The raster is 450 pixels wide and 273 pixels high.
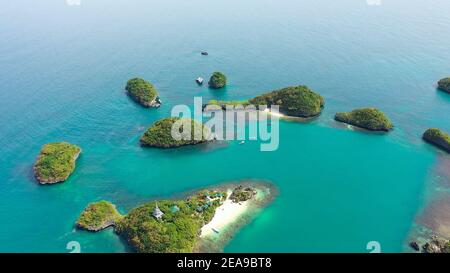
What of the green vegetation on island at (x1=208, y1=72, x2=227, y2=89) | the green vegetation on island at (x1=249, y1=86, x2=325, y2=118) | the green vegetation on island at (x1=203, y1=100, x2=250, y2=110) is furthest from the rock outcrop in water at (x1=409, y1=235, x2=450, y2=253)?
the green vegetation on island at (x1=208, y1=72, x2=227, y2=89)

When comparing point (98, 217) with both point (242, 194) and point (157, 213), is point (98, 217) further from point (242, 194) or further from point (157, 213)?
point (242, 194)

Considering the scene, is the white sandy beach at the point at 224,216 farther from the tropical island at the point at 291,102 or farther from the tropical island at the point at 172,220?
the tropical island at the point at 291,102

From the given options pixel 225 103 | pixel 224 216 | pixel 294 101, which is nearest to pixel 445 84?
pixel 294 101

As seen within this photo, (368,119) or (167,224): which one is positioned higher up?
(368,119)

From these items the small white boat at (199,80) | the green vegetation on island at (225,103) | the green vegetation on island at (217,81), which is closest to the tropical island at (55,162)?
the green vegetation on island at (225,103)

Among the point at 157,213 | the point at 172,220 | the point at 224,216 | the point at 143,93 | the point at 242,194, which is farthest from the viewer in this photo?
the point at 143,93

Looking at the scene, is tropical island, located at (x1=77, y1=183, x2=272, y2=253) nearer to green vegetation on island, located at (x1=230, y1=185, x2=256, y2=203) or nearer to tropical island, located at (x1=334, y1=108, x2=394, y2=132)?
green vegetation on island, located at (x1=230, y1=185, x2=256, y2=203)
